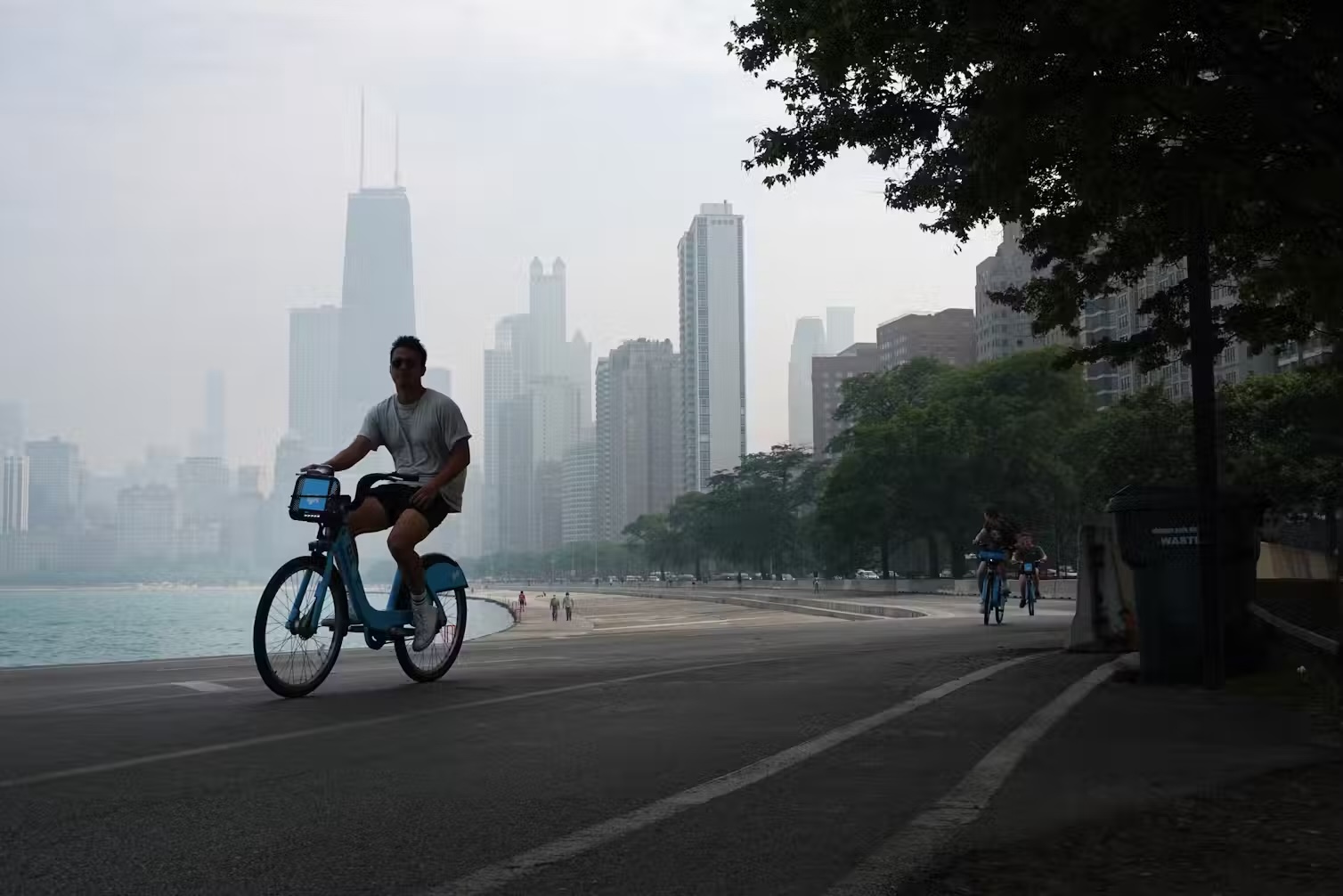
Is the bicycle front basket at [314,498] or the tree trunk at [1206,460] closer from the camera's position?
the bicycle front basket at [314,498]

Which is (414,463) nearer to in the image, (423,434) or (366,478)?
(423,434)

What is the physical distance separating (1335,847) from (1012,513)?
73364 mm

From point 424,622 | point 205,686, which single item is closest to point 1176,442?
point 424,622

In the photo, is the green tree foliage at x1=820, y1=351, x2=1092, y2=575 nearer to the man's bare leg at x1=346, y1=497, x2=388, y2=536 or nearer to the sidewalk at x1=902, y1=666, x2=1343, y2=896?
the man's bare leg at x1=346, y1=497, x2=388, y2=536

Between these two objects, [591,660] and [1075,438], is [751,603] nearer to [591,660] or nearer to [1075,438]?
[1075,438]

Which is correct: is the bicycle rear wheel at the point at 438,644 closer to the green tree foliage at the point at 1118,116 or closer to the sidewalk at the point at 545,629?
the green tree foliage at the point at 1118,116

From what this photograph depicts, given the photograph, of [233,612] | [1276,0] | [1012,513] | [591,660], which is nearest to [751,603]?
[1012,513]

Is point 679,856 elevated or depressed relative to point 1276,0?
depressed

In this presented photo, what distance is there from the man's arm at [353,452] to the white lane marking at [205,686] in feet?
5.22

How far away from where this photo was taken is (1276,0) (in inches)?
219

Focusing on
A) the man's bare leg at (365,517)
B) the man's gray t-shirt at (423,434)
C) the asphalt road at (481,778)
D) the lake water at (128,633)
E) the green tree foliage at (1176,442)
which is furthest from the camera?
the lake water at (128,633)

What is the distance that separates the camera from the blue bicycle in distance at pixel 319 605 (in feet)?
24.9

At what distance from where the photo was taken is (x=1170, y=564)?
8.75 m

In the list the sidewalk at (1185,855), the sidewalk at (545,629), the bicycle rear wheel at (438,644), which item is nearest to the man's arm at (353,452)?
the bicycle rear wheel at (438,644)
